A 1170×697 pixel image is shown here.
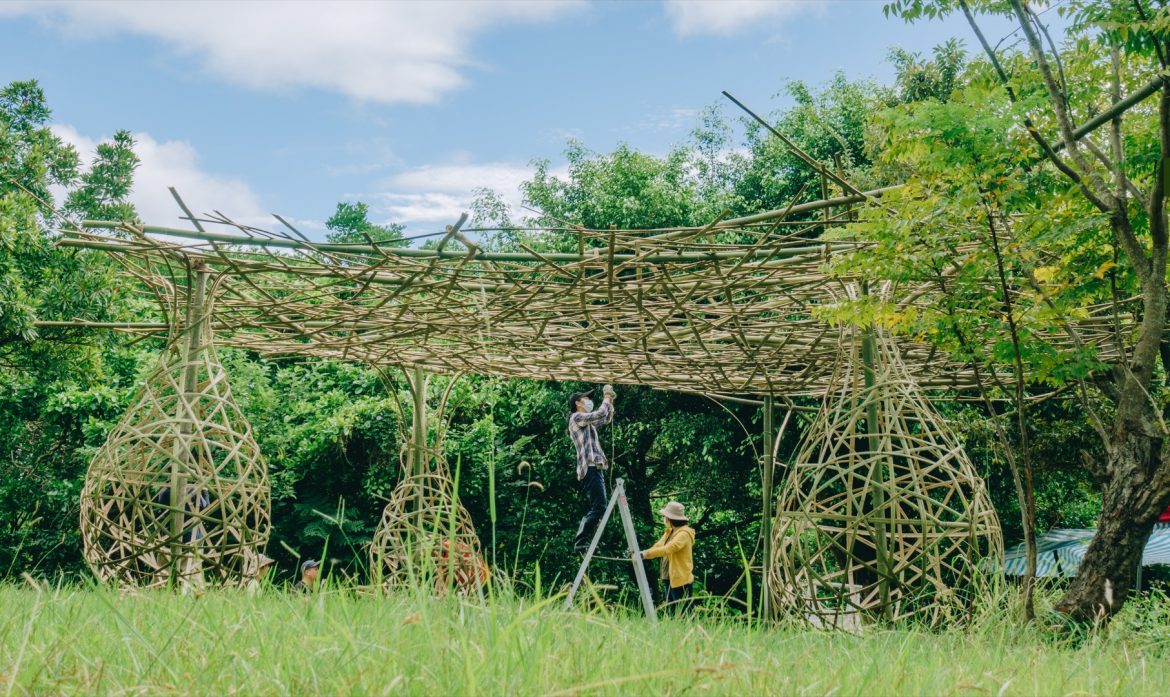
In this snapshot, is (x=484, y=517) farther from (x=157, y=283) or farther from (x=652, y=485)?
(x=157, y=283)

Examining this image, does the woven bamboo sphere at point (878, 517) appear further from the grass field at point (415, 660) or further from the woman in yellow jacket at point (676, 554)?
the woman in yellow jacket at point (676, 554)

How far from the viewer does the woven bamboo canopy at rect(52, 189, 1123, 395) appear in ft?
15.0

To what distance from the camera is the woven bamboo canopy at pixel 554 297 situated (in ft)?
15.0

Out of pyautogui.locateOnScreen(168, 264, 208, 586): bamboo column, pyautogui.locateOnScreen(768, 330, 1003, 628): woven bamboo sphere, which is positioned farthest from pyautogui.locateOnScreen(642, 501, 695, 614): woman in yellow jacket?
pyautogui.locateOnScreen(168, 264, 208, 586): bamboo column

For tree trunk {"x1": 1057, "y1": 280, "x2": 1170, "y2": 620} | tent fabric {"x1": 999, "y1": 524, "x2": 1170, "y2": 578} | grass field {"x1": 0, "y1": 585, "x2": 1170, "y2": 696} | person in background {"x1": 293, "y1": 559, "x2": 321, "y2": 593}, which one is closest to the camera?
grass field {"x1": 0, "y1": 585, "x2": 1170, "y2": 696}

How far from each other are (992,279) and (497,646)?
4077 mm

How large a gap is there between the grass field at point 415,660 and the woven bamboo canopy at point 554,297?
1916mm

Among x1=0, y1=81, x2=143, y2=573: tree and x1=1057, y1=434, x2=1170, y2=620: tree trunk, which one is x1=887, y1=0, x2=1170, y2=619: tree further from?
x1=0, y1=81, x2=143, y2=573: tree

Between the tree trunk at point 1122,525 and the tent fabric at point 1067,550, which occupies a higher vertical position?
the tree trunk at point 1122,525

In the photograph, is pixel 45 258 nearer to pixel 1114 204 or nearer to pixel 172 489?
pixel 172 489

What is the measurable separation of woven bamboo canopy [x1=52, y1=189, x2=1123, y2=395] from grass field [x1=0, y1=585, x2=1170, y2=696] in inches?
75.4

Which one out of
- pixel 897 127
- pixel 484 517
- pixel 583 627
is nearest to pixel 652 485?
pixel 484 517

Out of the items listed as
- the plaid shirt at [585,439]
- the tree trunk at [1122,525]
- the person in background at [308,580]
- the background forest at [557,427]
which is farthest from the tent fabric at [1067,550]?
the person in background at [308,580]

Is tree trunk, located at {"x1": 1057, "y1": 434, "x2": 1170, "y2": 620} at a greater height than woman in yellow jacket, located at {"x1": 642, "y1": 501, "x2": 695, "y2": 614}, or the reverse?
tree trunk, located at {"x1": 1057, "y1": 434, "x2": 1170, "y2": 620}
